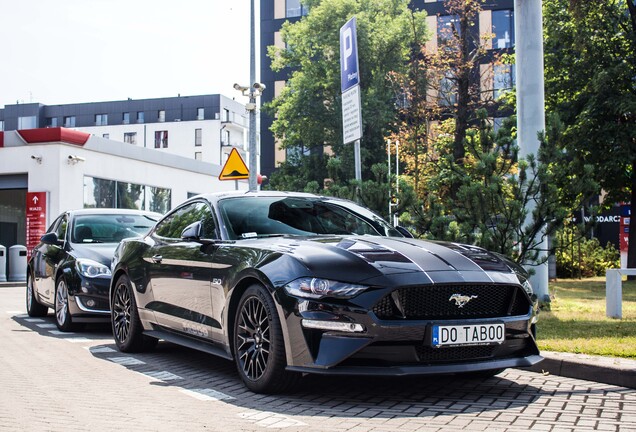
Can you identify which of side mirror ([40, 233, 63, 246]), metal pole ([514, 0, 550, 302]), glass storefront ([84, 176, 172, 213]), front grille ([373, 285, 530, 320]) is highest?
metal pole ([514, 0, 550, 302])

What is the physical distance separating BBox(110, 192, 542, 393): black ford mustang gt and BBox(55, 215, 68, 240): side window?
493 cm

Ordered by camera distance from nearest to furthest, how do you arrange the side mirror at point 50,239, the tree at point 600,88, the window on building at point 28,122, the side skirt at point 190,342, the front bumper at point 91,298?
1. the side skirt at point 190,342
2. the front bumper at point 91,298
3. the side mirror at point 50,239
4. the tree at point 600,88
5. the window on building at point 28,122

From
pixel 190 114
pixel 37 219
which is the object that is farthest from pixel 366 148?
pixel 190 114

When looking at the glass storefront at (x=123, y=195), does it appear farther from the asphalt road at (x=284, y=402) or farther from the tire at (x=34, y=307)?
the asphalt road at (x=284, y=402)

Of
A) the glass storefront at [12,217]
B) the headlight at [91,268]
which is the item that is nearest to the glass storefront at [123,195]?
the glass storefront at [12,217]

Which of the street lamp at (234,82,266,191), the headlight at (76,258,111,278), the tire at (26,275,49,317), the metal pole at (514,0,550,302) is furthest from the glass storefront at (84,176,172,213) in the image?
the metal pole at (514,0,550,302)

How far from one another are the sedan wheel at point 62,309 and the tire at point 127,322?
1940 mm

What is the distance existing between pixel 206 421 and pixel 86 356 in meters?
3.44

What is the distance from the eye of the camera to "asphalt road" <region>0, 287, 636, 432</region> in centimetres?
472

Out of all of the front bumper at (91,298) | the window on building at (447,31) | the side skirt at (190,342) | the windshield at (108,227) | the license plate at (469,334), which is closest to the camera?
the license plate at (469,334)

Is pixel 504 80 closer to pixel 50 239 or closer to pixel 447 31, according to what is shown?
pixel 447 31

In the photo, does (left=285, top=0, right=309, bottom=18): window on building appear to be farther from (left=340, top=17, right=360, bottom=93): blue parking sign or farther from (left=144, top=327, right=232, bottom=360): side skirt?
(left=144, top=327, right=232, bottom=360): side skirt

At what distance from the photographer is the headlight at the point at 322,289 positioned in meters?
5.02

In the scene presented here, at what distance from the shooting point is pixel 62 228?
11375 millimetres
